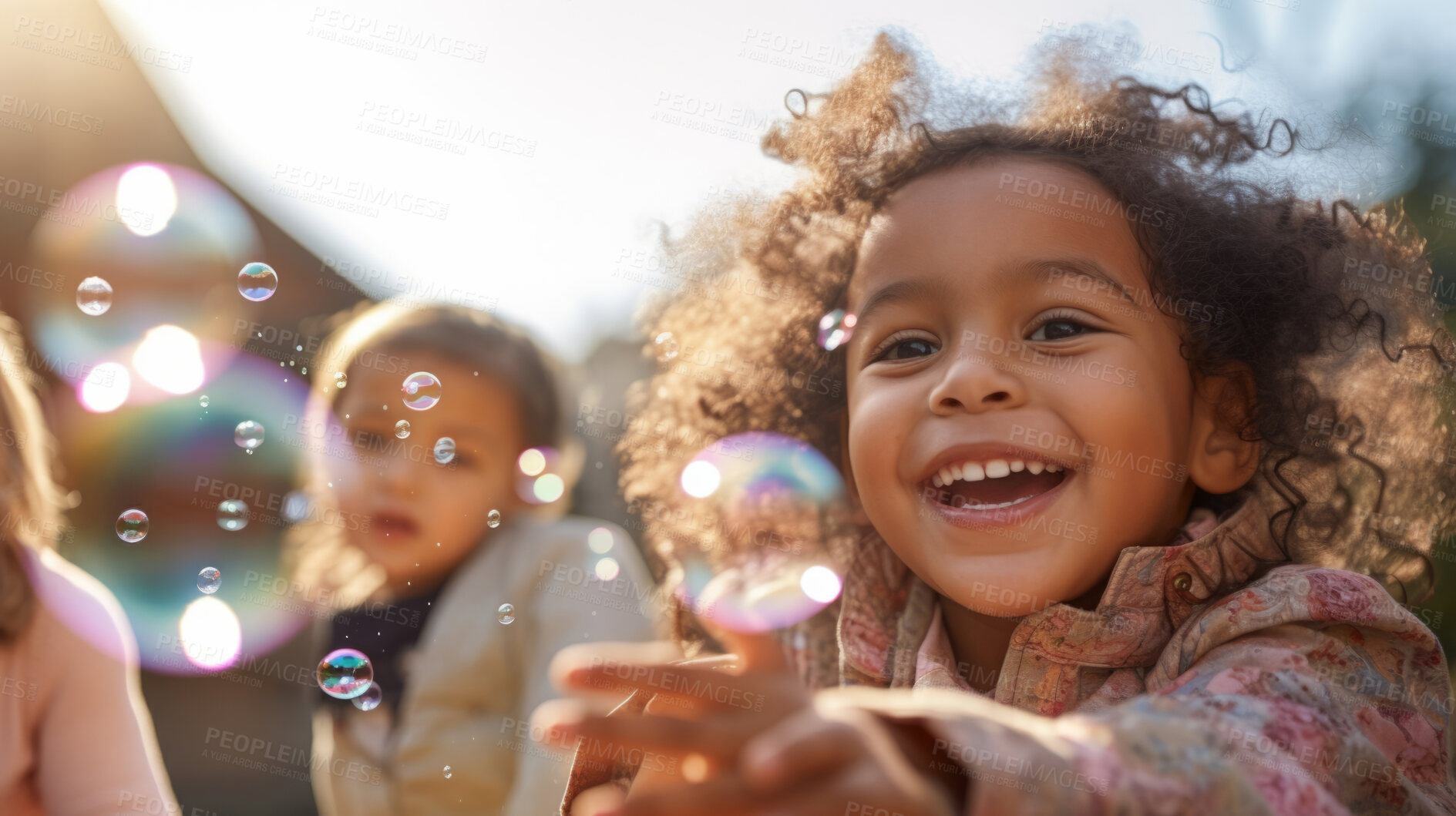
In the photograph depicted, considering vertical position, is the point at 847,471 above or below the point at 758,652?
below

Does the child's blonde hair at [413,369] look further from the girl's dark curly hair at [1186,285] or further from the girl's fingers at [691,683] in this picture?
the girl's fingers at [691,683]

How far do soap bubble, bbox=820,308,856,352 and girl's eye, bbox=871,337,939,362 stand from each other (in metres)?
0.06

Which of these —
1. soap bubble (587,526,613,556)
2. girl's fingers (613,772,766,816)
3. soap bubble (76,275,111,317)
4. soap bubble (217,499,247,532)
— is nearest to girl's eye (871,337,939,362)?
girl's fingers (613,772,766,816)

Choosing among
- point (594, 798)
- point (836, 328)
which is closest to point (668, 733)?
point (594, 798)

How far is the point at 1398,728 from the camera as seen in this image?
2.86ft

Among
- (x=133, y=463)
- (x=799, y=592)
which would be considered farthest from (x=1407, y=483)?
(x=133, y=463)

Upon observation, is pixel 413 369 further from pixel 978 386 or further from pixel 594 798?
pixel 978 386

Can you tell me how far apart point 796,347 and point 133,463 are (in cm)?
230

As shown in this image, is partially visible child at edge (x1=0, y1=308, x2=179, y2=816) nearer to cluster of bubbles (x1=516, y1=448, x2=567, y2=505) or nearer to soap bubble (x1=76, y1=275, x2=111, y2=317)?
soap bubble (x1=76, y1=275, x2=111, y2=317)

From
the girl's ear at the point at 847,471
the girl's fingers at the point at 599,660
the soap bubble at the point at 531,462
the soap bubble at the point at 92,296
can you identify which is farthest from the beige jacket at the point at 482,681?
the girl's fingers at the point at 599,660

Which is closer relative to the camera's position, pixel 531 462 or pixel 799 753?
pixel 799 753

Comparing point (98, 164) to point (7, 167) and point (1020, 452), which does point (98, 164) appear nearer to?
point (7, 167)

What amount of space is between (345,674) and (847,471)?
2.75ft

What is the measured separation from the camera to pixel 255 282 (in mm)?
1810
